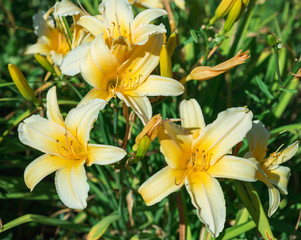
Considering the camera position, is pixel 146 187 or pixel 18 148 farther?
pixel 18 148

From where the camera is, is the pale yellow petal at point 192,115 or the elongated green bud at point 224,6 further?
the elongated green bud at point 224,6

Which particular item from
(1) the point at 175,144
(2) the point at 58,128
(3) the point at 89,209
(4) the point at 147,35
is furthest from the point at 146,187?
(3) the point at 89,209

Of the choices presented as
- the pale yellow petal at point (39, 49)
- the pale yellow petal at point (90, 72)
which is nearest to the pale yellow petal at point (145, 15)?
the pale yellow petal at point (90, 72)

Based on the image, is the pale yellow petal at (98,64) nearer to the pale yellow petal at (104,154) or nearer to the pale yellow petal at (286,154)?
the pale yellow petal at (104,154)

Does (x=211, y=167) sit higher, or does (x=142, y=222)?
(x=211, y=167)

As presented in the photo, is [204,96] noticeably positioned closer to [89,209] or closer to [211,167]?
[211,167]

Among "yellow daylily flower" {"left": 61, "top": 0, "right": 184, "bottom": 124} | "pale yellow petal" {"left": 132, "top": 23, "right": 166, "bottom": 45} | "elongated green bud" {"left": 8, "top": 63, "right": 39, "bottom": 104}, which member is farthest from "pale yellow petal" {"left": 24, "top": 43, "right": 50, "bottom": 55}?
"pale yellow petal" {"left": 132, "top": 23, "right": 166, "bottom": 45}
